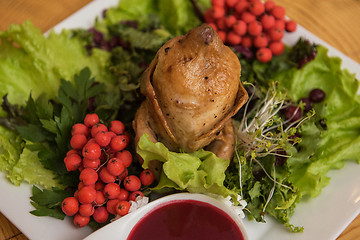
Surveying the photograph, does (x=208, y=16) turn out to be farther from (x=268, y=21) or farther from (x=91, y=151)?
(x=91, y=151)

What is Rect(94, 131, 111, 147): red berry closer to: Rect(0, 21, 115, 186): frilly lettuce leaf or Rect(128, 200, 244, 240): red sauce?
Rect(128, 200, 244, 240): red sauce

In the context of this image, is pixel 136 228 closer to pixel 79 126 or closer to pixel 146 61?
pixel 79 126

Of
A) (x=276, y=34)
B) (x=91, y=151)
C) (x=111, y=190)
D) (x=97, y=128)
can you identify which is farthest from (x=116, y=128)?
(x=276, y=34)

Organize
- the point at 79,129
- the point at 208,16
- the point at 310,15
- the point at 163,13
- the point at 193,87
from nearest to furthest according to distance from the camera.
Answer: the point at 193,87
the point at 79,129
the point at 208,16
the point at 163,13
the point at 310,15

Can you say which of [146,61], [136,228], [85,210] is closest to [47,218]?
[85,210]

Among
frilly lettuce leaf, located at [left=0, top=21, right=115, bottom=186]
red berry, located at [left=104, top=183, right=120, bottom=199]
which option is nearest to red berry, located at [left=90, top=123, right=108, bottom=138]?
red berry, located at [left=104, top=183, right=120, bottom=199]

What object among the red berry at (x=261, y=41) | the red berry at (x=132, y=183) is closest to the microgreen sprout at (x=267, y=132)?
the red berry at (x=261, y=41)
